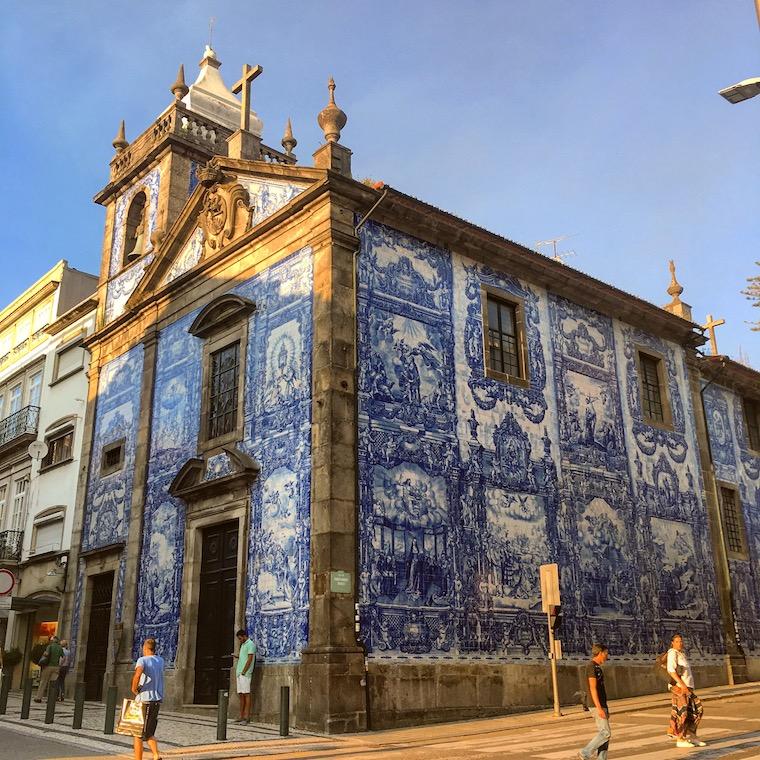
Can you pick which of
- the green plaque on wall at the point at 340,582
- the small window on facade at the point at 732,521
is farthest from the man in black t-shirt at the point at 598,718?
the small window on facade at the point at 732,521

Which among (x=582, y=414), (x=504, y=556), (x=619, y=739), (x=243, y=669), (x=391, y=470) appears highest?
(x=582, y=414)

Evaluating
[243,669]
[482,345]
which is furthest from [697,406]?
[243,669]

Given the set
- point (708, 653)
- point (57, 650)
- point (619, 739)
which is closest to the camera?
point (619, 739)

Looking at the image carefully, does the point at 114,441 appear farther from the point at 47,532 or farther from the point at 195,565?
the point at 195,565

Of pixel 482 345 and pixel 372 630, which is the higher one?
pixel 482 345

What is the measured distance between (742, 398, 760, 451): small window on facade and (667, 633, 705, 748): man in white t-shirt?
1392 cm

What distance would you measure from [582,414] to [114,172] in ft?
44.2

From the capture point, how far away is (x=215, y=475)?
51.3ft

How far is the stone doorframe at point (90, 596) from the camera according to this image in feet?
57.4

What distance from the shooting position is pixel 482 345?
52.9 ft

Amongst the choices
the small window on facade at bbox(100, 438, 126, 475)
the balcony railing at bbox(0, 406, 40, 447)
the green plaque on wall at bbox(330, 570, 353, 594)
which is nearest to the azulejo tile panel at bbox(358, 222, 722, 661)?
the green plaque on wall at bbox(330, 570, 353, 594)

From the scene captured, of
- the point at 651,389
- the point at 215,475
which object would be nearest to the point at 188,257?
the point at 215,475

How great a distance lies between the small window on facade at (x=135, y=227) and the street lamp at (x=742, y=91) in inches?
615

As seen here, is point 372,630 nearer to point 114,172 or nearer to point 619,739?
point 619,739
